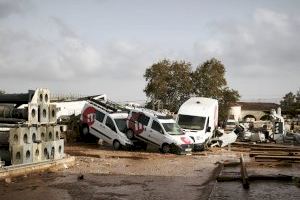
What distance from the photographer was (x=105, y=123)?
25781 millimetres

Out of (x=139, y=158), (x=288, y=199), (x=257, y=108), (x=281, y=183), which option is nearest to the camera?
(x=288, y=199)

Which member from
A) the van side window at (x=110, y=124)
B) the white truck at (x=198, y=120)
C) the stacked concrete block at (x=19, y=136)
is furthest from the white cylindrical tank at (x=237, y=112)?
the stacked concrete block at (x=19, y=136)

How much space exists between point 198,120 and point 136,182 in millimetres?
12393

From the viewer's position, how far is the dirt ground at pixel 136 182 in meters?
13.0

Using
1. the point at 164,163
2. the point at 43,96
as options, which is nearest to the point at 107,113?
the point at 164,163

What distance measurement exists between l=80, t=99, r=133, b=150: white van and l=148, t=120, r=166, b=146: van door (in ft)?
4.13

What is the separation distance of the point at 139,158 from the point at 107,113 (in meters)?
4.85

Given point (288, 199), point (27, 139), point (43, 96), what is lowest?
point (288, 199)

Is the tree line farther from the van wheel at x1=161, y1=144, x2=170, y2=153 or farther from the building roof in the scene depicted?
the building roof

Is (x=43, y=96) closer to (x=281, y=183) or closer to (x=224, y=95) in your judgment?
(x=281, y=183)

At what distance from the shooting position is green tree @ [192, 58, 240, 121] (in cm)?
5147

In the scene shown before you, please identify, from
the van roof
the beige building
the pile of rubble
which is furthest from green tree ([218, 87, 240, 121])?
the beige building

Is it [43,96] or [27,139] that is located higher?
Result: [43,96]

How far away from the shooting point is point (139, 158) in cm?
2189
